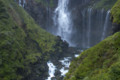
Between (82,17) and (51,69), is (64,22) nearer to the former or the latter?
(82,17)

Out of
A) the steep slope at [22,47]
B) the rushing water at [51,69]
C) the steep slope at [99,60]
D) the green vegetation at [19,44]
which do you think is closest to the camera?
the steep slope at [99,60]

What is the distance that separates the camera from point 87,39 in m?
39.3

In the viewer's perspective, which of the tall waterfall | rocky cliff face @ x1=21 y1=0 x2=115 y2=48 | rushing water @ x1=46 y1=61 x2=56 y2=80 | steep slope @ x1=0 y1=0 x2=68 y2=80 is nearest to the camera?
steep slope @ x1=0 y1=0 x2=68 y2=80

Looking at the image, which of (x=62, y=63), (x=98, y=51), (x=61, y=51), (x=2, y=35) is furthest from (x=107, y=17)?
(x=98, y=51)

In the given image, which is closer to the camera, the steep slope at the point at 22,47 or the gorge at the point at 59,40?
the gorge at the point at 59,40

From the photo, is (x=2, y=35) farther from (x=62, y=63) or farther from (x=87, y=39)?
(x=87, y=39)

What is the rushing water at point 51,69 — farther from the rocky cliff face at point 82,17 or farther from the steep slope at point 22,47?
the rocky cliff face at point 82,17

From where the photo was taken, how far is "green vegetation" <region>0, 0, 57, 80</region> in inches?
756

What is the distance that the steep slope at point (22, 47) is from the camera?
1942cm

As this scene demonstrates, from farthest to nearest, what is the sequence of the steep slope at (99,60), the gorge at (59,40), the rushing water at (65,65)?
the rushing water at (65,65) < the gorge at (59,40) < the steep slope at (99,60)

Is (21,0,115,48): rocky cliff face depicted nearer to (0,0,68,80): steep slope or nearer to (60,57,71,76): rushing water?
(0,0,68,80): steep slope

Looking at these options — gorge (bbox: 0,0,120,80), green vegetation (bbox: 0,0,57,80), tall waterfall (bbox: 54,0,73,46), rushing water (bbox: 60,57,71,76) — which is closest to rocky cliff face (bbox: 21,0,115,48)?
gorge (bbox: 0,0,120,80)

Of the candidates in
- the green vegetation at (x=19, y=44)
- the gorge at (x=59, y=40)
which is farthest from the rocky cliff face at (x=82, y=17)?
the green vegetation at (x=19, y=44)

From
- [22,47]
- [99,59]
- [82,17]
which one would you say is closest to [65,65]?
[22,47]
